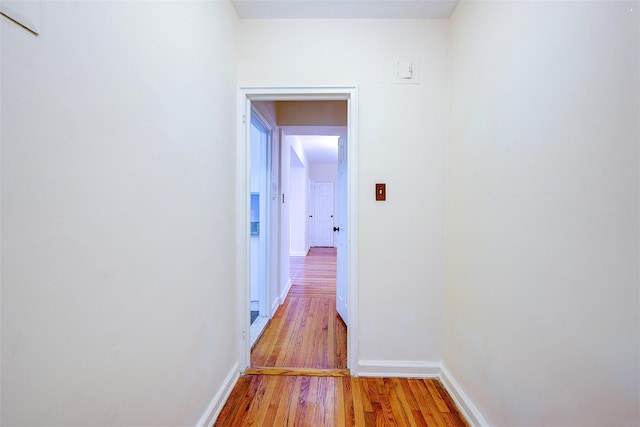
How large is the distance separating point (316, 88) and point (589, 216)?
1.60m

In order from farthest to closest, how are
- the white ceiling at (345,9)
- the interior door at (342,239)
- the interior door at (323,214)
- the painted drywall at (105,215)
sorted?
the interior door at (323,214)
the interior door at (342,239)
the white ceiling at (345,9)
the painted drywall at (105,215)

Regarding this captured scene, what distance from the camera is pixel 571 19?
91 cm

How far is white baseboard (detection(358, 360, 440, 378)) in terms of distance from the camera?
1.89 m

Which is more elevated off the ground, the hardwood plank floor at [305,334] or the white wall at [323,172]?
the white wall at [323,172]

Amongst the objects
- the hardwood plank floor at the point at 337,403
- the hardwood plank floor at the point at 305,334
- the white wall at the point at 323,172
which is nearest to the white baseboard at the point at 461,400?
the hardwood plank floor at the point at 337,403

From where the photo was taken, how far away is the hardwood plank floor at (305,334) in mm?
2102

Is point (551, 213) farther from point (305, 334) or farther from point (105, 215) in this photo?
point (305, 334)

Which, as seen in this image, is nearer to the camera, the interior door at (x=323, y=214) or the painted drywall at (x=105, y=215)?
the painted drywall at (x=105, y=215)

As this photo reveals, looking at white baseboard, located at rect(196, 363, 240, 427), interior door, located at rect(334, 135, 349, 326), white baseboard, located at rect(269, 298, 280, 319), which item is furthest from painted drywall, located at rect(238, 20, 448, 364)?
white baseboard, located at rect(269, 298, 280, 319)

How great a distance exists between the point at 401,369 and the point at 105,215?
6.44ft

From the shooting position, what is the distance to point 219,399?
5.10 feet

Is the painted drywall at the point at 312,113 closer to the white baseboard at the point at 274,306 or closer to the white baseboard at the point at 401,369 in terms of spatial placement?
the white baseboard at the point at 274,306

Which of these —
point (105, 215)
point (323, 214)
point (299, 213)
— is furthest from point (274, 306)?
point (323, 214)

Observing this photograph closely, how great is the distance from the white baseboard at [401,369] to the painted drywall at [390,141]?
0.11 ft
